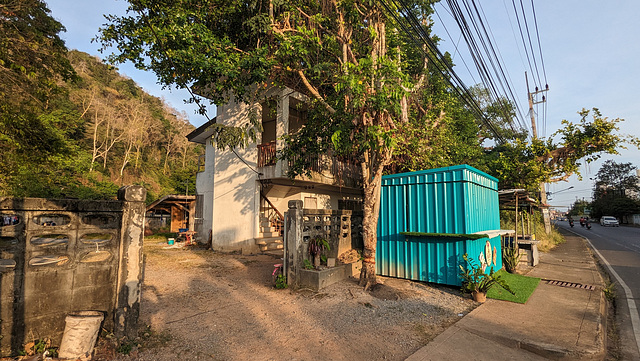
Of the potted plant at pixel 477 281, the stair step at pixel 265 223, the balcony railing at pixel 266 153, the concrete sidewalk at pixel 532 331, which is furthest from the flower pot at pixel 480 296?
the stair step at pixel 265 223

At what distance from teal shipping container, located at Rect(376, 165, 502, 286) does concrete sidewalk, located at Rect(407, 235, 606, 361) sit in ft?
4.06

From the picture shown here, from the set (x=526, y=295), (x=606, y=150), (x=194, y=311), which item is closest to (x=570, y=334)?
(x=526, y=295)

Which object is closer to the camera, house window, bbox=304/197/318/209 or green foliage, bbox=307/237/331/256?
green foliage, bbox=307/237/331/256

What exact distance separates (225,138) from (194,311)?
390cm

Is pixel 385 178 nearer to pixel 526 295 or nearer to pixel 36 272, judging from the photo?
pixel 526 295

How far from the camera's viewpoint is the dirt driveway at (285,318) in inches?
155

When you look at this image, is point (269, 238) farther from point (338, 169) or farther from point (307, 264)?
point (307, 264)

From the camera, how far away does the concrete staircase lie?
11919mm

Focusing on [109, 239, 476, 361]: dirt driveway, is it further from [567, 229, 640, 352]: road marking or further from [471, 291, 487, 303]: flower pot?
[567, 229, 640, 352]: road marking

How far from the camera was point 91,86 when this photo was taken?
3928cm

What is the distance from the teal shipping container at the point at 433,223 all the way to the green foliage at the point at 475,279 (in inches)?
7.0

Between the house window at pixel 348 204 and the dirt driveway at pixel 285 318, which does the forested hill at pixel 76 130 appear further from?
the house window at pixel 348 204

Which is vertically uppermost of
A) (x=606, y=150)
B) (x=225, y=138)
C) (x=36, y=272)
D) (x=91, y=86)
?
(x=91, y=86)

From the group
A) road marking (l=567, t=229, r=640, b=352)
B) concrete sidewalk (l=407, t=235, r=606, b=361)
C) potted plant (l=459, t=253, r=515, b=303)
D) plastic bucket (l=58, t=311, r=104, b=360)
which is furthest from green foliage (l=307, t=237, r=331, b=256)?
road marking (l=567, t=229, r=640, b=352)
